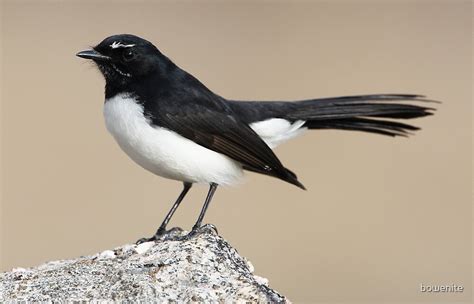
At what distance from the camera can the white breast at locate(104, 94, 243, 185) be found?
6.09 metres

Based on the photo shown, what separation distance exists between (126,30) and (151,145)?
30.7ft

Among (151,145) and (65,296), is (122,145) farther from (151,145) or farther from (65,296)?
(65,296)

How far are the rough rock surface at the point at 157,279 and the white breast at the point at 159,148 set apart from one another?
107 cm

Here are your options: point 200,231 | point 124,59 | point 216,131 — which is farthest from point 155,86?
point 200,231

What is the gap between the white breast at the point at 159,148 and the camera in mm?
6094

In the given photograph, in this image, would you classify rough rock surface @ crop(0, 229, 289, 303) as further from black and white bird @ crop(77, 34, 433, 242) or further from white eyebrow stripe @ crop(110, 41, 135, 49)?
white eyebrow stripe @ crop(110, 41, 135, 49)

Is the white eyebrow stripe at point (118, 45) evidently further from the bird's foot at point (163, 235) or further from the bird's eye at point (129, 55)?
the bird's foot at point (163, 235)

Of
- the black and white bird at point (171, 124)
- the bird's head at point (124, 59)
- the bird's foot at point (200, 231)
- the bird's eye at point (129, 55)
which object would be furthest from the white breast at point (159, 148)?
the bird's foot at point (200, 231)

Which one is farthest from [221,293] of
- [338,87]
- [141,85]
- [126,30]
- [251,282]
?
[126,30]

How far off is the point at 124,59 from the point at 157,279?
2.38m

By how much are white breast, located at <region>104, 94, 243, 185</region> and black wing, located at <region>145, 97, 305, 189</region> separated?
0.06m

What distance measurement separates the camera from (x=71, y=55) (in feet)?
50.4

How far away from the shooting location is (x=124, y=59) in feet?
21.2

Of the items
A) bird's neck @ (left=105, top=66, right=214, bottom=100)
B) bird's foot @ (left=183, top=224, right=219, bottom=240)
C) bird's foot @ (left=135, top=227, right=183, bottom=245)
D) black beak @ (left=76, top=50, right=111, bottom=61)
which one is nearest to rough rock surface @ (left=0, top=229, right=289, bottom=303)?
bird's foot @ (left=183, top=224, right=219, bottom=240)
